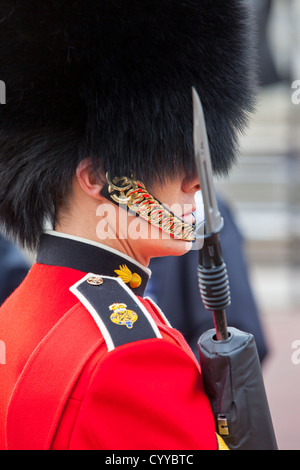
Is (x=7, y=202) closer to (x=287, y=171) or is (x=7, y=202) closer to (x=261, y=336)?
(x=261, y=336)

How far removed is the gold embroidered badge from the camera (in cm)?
177

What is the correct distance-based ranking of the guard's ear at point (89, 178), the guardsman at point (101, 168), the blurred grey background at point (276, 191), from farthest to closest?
1. the blurred grey background at point (276, 191)
2. the guard's ear at point (89, 178)
3. the guardsman at point (101, 168)

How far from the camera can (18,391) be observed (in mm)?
1735

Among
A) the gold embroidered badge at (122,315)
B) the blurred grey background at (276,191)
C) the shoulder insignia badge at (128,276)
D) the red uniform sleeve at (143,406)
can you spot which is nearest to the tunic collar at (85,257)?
the shoulder insignia badge at (128,276)

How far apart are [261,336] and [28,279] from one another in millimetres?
1788

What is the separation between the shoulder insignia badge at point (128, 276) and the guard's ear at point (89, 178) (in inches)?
8.0

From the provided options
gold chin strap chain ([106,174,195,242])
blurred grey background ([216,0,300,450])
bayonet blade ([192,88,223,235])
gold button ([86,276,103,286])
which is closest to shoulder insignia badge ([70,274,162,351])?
gold button ([86,276,103,286])

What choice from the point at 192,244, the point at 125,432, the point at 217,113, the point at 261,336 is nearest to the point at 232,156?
the point at 217,113

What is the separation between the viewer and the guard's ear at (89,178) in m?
1.85

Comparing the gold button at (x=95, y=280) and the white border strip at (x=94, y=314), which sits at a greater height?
the gold button at (x=95, y=280)

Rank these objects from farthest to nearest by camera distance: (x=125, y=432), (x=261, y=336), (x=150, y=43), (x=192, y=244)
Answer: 1. (x=261, y=336)
2. (x=192, y=244)
3. (x=150, y=43)
4. (x=125, y=432)

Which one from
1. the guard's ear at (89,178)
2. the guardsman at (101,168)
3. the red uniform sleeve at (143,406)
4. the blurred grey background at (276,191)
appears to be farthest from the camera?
the blurred grey background at (276,191)

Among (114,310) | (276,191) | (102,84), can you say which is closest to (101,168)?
(102,84)

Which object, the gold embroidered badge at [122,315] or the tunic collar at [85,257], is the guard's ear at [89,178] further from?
the gold embroidered badge at [122,315]
